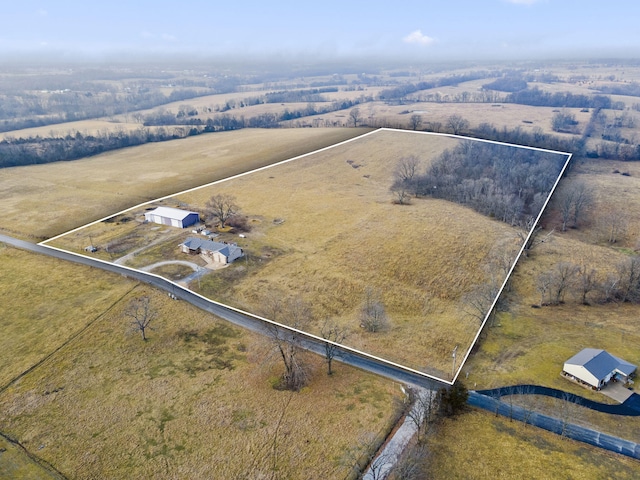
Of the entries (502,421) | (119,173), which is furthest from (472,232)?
(119,173)

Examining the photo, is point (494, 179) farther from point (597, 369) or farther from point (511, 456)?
point (511, 456)

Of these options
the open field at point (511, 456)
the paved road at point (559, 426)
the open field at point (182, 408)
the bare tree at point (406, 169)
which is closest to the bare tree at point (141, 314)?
the open field at point (182, 408)

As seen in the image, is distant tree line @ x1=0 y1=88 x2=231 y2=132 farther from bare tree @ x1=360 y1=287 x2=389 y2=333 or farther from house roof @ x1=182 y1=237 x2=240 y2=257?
bare tree @ x1=360 y1=287 x2=389 y2=333

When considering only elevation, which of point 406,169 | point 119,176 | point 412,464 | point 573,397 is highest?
point 406,169

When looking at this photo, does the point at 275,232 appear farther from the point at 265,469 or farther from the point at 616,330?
the point at 616,330

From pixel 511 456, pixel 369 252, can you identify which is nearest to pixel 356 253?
pixel 369 252
